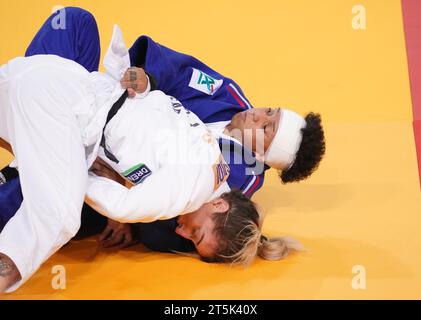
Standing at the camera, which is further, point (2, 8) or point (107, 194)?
point (2, 8)

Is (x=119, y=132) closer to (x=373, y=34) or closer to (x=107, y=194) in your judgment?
(x=107, y=194)

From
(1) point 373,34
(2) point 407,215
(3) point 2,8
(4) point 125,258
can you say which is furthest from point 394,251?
(3) point 2,8

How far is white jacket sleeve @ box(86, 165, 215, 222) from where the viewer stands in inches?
114

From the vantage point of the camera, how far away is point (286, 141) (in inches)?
142

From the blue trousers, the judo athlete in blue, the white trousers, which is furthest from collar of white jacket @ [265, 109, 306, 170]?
the white trousers

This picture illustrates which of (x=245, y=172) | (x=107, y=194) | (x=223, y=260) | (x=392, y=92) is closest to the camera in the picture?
(x=107, y=194)

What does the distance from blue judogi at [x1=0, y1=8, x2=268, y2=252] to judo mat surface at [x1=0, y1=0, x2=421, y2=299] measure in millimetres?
253

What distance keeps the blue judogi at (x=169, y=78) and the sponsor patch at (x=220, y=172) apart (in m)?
0.22

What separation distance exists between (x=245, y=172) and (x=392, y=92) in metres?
1.49

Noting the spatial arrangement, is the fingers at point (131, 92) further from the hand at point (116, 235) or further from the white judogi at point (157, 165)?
the hand at point (116, 235)

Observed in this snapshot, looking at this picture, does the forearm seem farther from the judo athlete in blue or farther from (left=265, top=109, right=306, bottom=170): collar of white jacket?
(left=265, top=109, right=306, bottom=170): collar of white jacket

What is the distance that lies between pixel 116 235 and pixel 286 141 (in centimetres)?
96

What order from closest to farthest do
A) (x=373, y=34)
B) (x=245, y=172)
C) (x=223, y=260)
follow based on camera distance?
(x=223, y=260), (x=245, y=172), (x=373, y=34)

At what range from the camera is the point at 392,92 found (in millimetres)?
4559
